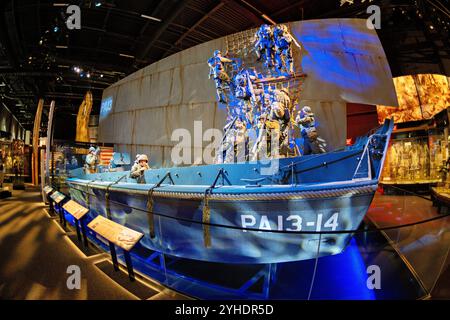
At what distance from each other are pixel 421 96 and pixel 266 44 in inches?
312

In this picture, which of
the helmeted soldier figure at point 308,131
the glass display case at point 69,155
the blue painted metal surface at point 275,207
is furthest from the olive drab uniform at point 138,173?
the glass display case at point 69,155

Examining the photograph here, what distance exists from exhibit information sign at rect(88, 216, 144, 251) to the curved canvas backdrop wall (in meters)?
5.60

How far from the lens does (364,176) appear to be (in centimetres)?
234

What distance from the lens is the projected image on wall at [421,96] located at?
8.80 m

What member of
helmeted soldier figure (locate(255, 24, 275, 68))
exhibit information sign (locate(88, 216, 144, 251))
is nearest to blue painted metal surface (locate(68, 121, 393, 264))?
exhibit information sign (locate(88, 216, 144, 251))

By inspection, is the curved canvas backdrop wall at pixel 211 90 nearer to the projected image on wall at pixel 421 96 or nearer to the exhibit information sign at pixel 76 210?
the projected image on wall at pixel 421 96

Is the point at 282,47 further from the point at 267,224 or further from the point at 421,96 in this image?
the point at 421,96

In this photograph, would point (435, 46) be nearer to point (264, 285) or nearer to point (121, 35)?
point (264, 285)

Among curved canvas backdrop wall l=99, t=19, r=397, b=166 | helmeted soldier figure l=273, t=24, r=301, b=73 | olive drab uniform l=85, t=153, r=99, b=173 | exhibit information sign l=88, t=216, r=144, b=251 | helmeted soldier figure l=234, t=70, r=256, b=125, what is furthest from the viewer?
olive drab uniform l=85, t=153, r=99, b=173

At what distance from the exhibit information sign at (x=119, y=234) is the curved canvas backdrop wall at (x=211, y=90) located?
5.60m

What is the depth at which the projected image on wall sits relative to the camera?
347 inches

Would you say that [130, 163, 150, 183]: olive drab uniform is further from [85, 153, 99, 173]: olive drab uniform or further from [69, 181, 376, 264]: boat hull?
[85, 153, 99, 173]: olive drab uniform

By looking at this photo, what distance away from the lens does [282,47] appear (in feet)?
15.2

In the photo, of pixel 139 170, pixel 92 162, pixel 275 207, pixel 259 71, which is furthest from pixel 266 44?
pixel 92 162
